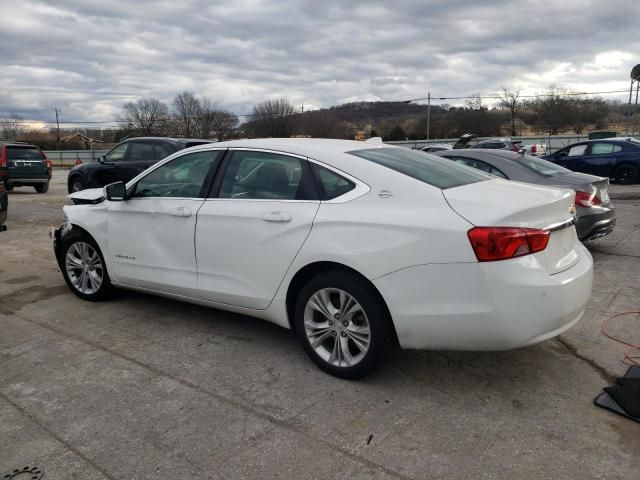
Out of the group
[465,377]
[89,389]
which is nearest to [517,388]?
[465,377]

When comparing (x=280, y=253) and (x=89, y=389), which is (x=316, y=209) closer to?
(x=280, y=253)

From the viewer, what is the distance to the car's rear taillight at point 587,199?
20.9 ft

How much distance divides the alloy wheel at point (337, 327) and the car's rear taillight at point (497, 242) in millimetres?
825

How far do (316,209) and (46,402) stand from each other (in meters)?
2.09

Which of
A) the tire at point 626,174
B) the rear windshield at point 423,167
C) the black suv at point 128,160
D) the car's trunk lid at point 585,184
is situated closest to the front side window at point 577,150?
the tire at point 626,174

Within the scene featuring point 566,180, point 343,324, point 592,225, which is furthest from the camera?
point 566,180

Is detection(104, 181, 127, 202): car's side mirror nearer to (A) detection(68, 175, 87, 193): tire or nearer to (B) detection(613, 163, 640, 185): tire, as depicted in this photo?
(A) detection(68, 175, 87, 193): tire

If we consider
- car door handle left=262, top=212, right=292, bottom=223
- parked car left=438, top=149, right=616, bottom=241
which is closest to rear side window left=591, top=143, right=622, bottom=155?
parked car left=438, top=149, right=616, bottom=241

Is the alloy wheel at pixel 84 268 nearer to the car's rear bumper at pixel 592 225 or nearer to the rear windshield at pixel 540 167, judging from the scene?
the car's rear bumper at pixel 592 225

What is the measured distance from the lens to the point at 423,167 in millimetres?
3773

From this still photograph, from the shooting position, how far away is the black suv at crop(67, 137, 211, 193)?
1068 cm

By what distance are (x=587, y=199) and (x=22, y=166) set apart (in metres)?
16.7

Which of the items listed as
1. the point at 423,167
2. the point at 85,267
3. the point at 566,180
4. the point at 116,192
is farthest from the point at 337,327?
the point at 566,180

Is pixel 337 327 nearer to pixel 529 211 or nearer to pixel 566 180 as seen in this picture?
pixel 529 211
